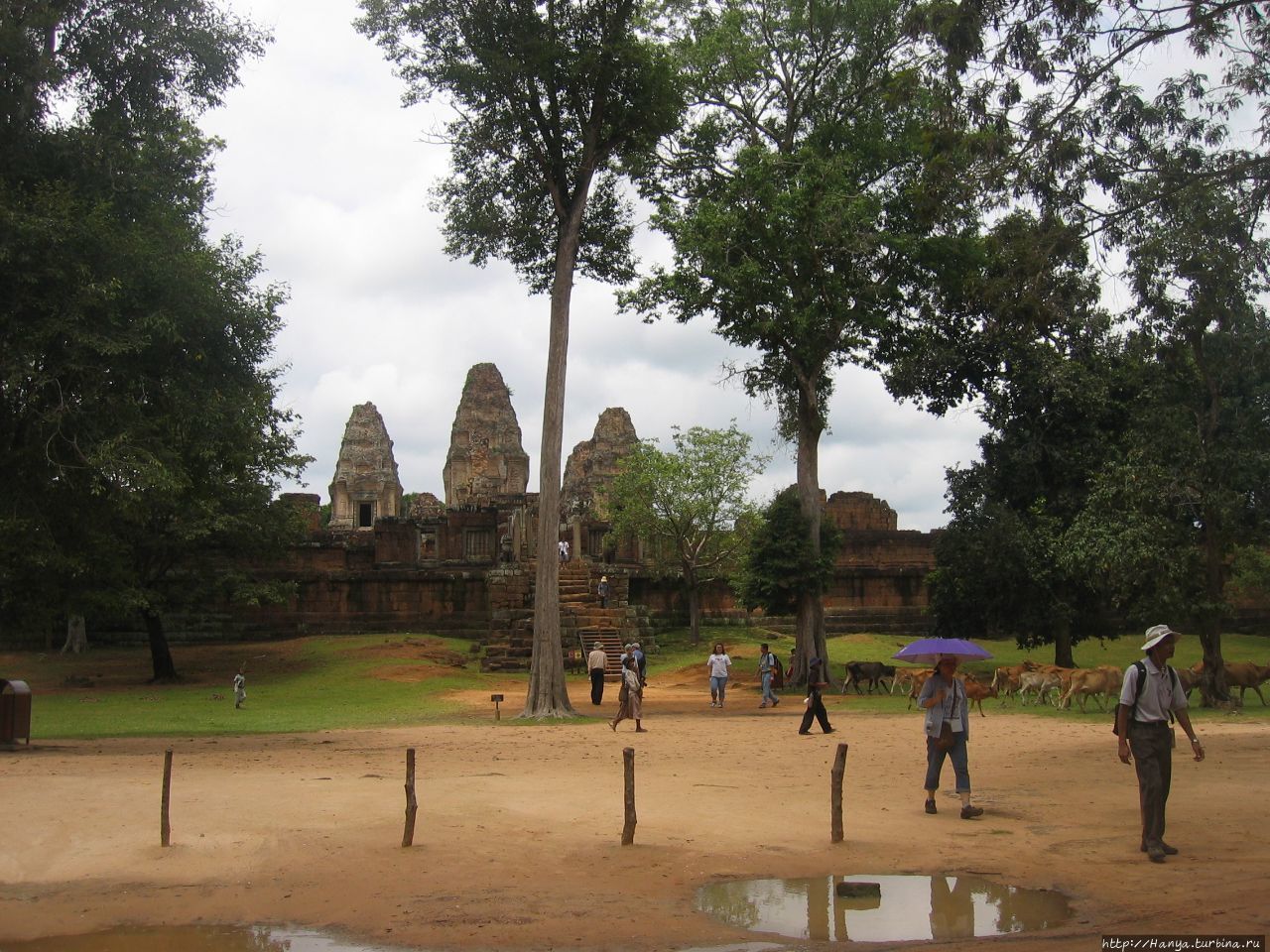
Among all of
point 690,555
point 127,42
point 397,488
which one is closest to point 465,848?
point 127,42

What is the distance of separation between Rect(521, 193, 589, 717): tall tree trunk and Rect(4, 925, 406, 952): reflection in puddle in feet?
39.8

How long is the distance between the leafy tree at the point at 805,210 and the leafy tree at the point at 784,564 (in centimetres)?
26

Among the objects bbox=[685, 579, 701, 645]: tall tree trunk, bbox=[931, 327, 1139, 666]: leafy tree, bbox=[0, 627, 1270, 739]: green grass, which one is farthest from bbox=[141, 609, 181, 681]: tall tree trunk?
bbox=[931, 327, 1139, 666]: leafy tree

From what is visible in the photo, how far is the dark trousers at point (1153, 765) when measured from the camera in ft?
26.5

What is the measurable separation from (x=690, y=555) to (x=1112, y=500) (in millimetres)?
16049

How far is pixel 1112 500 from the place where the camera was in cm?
1938

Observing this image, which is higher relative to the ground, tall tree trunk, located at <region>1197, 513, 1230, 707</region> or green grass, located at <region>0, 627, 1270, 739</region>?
tall tree trunk, located at <region>1197, 513, 1230, 707</region>

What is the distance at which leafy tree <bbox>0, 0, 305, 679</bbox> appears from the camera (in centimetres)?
1388

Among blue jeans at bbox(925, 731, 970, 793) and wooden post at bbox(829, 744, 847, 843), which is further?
blue jeans at bbox(925, 731, 970, 793)

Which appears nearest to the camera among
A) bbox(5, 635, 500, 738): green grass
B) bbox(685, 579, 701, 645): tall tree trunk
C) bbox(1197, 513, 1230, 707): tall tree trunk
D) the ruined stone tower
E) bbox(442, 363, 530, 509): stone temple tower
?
bbox(1197, 513, 1230, 707): tall tree trunk

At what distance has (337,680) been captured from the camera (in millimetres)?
26828

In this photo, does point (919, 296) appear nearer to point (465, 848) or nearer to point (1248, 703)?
point (1248, 703)

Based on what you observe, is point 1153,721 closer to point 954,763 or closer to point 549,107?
point 954,763

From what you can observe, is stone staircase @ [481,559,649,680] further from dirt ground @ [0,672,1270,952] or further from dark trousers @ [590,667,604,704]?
dirt ground @ [0,672,1270,952]
